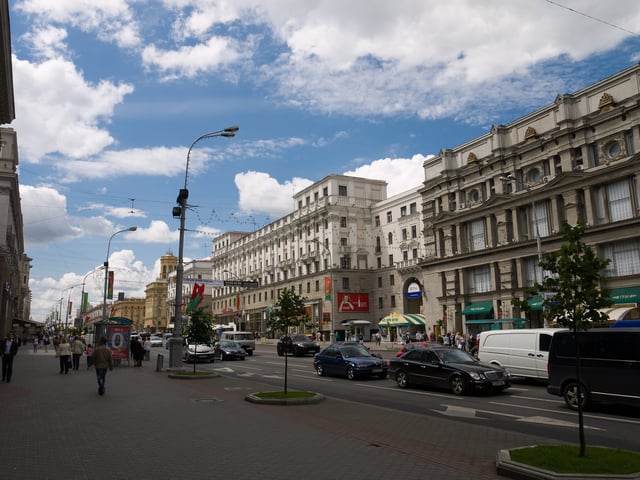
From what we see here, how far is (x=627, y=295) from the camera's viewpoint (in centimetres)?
3312

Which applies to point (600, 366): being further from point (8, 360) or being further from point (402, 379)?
point (8, 360)

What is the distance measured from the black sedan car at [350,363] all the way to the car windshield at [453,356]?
4.76m

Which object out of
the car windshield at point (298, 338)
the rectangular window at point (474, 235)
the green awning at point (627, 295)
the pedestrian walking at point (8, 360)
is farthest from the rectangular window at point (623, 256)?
the pedestrian walking at point (8, 360)

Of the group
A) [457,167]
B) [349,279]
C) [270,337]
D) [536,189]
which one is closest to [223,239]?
[270,337]

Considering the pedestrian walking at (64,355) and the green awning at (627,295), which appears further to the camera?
the green awning at (627,295)

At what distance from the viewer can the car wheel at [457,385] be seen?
16.4 m

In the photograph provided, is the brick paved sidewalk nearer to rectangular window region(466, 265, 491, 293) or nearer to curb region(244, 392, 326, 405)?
curb region(244, 392, 326, 405)

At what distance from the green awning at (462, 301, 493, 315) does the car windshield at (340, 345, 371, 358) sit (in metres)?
22.9

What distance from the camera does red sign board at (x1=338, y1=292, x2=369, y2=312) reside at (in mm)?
68062

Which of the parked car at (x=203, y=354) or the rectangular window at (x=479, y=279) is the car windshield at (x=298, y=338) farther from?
the rectangular window at (x=479, y=279)

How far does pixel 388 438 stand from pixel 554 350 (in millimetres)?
6529

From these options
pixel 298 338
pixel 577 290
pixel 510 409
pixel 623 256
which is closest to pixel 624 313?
pixel 623 256

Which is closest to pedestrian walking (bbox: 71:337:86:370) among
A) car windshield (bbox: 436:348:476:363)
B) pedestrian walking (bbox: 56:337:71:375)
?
pedestrian walking (bbox: 56:337:71:375)

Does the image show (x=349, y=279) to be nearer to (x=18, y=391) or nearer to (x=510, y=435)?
(x=18, y=391)
